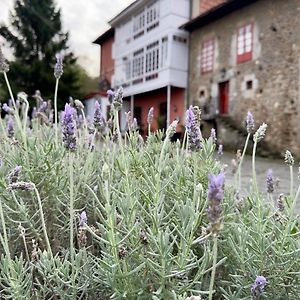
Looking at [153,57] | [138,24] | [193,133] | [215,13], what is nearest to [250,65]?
[215,13]

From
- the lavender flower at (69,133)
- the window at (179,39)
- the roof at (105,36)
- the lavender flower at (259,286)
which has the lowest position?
the lavender flower at (259,286)

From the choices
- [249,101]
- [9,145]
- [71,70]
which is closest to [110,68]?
[71,70]

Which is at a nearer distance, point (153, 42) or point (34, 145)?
point (34, 145)

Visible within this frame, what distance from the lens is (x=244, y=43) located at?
15.9 meters

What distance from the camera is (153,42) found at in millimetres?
20453

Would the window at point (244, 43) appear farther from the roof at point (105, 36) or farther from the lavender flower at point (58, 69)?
the lavender flower at point (58, 69)

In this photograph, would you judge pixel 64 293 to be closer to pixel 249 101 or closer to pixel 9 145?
pixel 9 145

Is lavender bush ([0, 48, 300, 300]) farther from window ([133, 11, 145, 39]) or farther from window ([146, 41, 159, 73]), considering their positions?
window ([133, 11, 145, 39])

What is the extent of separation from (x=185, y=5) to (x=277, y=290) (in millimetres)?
19806

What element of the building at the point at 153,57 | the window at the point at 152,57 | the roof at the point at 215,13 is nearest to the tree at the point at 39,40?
the building at the point at 153,57

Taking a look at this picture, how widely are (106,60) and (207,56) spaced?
420 inches

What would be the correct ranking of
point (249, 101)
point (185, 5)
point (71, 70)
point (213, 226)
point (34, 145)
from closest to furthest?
point (213, 226), point (34, 145), point (249, 101), point (185, 5), point (71, 70)

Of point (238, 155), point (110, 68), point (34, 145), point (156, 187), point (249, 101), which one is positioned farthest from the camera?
point (110, 68)

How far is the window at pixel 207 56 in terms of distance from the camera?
17578 millimetres
